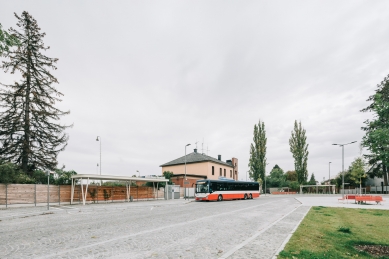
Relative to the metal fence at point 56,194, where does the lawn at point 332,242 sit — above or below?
above

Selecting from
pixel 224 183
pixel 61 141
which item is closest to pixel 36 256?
pixel 61 141

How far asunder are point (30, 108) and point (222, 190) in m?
26.6

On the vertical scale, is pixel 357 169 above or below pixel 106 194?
above

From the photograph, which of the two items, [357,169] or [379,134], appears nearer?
[379,134]

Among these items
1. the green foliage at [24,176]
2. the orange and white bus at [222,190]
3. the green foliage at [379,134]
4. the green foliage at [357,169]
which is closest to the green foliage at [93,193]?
the green foliage at [24,176]

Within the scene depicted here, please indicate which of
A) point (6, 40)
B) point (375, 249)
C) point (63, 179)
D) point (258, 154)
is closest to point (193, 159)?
point (258, 154)

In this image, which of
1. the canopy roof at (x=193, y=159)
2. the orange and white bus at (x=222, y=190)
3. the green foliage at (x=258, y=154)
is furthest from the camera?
the green foliage at (x=258, y=154)

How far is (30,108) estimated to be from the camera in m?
31.7

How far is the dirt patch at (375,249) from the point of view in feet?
24.4

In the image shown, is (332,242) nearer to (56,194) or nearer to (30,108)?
(56,194)

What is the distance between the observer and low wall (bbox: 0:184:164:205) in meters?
Result: 25.6

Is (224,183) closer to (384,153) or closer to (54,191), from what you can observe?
(54,191)

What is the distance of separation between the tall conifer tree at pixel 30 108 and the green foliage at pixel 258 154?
4489 centimetres

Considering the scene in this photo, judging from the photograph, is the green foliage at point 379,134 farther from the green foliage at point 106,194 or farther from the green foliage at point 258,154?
the green foliage at point 258,154
